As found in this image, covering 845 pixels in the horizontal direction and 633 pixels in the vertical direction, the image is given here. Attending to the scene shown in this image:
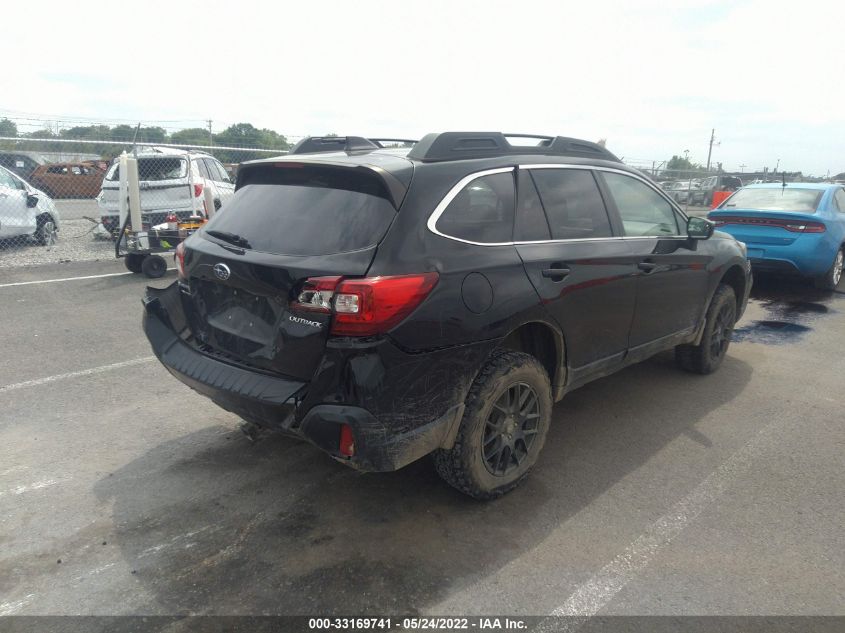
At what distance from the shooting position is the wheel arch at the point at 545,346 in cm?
353

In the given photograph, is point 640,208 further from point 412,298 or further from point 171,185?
point 171,185

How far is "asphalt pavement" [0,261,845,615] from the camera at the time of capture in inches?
106

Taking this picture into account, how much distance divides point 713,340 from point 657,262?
1.54m

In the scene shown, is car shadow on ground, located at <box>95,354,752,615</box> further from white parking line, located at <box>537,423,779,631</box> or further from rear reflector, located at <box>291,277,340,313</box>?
rear reflector, located at <box>291,277,340,313</box>

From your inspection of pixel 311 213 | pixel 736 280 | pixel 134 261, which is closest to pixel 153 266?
pixel 134 261

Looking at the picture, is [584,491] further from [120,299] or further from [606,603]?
[120,299]

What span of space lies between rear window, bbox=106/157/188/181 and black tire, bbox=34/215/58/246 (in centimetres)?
196

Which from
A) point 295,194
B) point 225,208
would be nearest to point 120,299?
point 225,208

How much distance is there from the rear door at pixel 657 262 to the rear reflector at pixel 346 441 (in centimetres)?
233

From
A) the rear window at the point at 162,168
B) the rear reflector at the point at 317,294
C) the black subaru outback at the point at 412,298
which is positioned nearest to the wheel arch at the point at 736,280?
the black subaru outback at the point at 412,298

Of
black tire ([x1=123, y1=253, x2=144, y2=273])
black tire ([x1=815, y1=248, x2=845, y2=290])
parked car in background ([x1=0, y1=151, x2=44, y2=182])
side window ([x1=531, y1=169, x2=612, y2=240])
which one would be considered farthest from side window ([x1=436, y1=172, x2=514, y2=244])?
parked car in background ([x1=0, y1=151, x2=44, y2=182])

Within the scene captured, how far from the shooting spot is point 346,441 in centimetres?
275

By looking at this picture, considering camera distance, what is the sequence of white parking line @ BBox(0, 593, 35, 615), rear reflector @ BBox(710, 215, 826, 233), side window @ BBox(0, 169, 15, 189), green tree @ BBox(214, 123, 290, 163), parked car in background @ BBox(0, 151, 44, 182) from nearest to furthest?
1. white parking line @ BBox(0, 593, 35, 615)
2. rear reflector @ BBox(710, 215, 826, 233)
3. side window @ BBox(0, 169, 15, 189)
4. parked car in background @ BBox(0, 151, 44, 182)
5. green tree @ BBox(214, 123, 290, 163)

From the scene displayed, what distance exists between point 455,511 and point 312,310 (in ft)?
4.35
